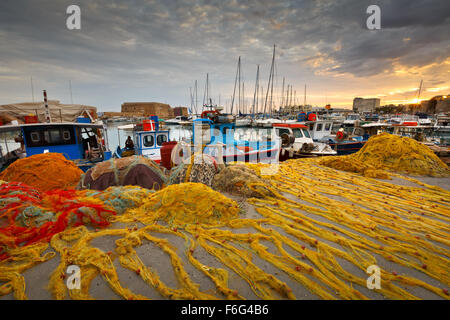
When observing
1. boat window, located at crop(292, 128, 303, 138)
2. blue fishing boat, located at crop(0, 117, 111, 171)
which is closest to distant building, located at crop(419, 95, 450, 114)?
boat window, located at crop(292, 128, 303, 138)

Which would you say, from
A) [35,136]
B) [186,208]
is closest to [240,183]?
[186,208]

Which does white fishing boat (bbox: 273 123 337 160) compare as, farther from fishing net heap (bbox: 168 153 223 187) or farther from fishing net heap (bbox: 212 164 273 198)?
fishing net heap (bbox: 168 153 223 187)

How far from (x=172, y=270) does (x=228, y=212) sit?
168 cm

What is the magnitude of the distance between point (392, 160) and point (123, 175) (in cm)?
1086

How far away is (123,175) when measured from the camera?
543 cm

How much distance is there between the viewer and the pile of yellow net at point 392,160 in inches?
290

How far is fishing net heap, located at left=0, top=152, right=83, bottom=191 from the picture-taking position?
5.12m

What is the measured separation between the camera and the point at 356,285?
230 cm

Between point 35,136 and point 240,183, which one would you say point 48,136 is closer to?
point 35,136

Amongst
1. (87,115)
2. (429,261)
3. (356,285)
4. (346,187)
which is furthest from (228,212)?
(87,115)

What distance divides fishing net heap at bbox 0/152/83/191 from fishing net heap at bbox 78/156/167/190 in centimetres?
68

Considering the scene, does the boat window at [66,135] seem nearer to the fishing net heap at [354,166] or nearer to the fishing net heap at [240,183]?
the fishing net heap at [240,183]

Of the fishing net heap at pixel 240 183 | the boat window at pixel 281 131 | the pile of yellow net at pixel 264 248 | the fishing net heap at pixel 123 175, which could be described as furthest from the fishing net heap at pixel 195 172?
the boat window at pixel 281 131
